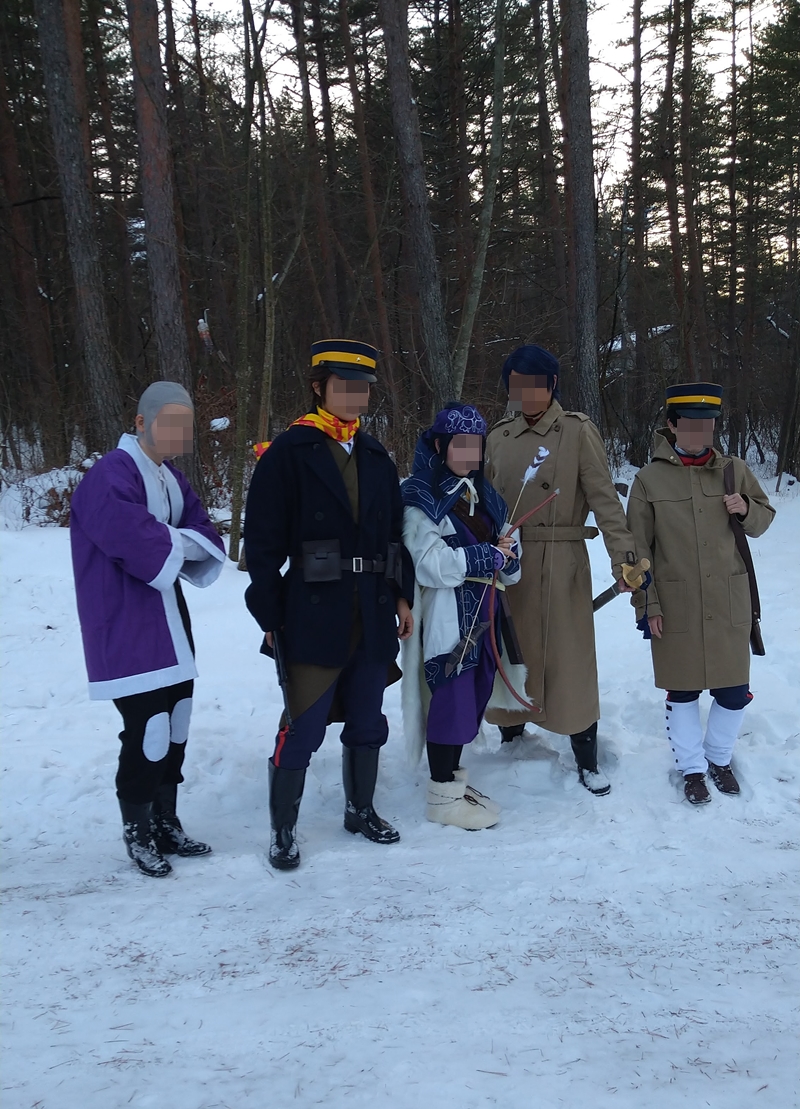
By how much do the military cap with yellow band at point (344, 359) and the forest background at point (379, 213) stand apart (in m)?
4.68

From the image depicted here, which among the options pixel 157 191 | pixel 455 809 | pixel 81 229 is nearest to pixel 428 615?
pixel 455 809

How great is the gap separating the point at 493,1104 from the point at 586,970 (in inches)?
27.8

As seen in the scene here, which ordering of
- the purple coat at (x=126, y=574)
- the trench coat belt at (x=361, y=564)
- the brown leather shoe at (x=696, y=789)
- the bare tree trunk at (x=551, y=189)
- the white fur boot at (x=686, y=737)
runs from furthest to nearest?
1. the bare tree trunk at (x=551, y=189)
2. the white fur boot at (x=686, y=737)
3. the brown leather shoe at (x=696, y=789)
4. the trench coat belt at (x=361, y=564)
5. the purple coat at (x=126, y=574)

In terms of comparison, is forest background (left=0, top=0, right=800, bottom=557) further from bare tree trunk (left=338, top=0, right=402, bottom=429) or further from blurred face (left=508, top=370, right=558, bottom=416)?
blurred face (left=508, top=370, right=558, bottom=416)

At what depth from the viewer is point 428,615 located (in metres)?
3.50

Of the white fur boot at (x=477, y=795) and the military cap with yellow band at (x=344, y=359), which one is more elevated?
the military cap with yellow band at (x=344, y=359)

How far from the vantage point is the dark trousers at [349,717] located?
314 cm

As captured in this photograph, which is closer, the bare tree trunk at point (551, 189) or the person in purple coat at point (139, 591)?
the person in purple coat at point (139, 591)

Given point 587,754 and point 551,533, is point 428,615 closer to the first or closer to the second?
point 551,533

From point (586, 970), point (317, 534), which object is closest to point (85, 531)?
point (317, 534)

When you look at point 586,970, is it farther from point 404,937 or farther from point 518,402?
point 518,402

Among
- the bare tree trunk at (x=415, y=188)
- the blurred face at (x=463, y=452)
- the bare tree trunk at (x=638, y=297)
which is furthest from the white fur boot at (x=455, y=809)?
the bare tree trunk at (x=638, y=297)

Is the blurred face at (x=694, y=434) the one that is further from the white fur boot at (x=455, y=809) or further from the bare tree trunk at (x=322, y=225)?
the bare tree trunk at (x=322, y=225)

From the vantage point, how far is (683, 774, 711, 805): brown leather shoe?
3.61 metres
